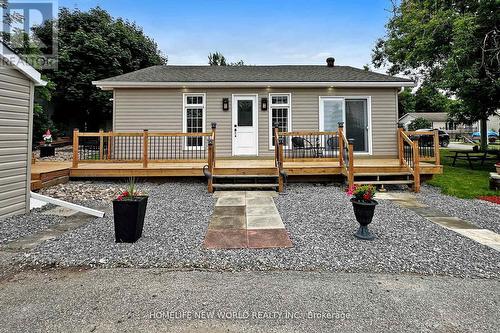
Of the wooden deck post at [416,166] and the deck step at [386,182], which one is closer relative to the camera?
the wooden deck post at [416,166]

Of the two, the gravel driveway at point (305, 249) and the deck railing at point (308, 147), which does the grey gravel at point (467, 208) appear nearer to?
the gravel driveway at point (305, 249)

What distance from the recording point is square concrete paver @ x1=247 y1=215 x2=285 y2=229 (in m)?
4.08

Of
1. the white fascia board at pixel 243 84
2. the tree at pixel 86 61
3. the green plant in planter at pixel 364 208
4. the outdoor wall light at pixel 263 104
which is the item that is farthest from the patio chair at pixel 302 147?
the tree at pixel 86 61

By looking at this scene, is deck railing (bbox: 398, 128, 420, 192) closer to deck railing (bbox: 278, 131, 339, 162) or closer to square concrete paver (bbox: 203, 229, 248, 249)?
deck railing (bbox: 278, 131, 339, 162)

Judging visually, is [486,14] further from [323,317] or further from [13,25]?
[13,25]

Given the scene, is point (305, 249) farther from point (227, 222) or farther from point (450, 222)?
point (450, 222)

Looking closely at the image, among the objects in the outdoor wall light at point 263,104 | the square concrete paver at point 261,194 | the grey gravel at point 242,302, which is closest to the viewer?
the grey gravel at point 242,302

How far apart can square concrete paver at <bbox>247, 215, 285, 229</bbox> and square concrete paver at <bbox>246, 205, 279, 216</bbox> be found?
0.56ft

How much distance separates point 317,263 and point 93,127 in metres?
20.1

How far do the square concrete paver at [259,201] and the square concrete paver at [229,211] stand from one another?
0.30 metres

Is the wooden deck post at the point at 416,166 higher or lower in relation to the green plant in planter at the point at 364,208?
higher

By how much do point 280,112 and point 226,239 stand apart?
6492mm

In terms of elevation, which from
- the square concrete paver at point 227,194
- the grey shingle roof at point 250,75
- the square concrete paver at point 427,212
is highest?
the grey shingle roof at point 250,75

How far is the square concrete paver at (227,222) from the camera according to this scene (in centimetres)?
409
